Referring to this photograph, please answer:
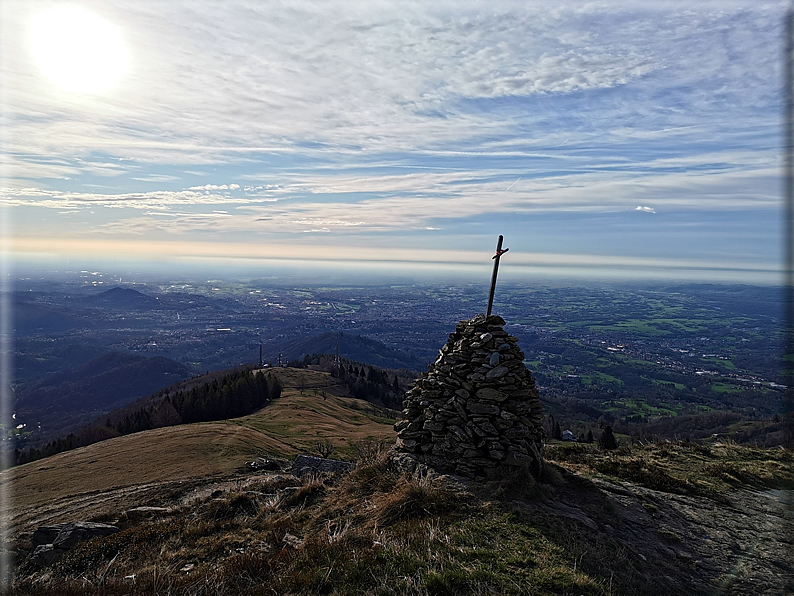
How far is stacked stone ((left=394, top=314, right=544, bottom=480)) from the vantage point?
1095 centimetres

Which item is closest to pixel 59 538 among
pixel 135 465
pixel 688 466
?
pixel 135 465

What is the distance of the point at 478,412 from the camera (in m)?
11.2

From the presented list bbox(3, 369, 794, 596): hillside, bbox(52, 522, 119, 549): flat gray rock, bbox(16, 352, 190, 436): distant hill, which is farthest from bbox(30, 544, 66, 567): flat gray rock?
bbox(16, 352, 190, 436): distant hill

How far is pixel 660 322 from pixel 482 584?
208666 mm

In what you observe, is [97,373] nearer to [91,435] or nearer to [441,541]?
[91,435]

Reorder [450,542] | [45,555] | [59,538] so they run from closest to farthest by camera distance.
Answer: [450,542] < [45,555] < [59,538]

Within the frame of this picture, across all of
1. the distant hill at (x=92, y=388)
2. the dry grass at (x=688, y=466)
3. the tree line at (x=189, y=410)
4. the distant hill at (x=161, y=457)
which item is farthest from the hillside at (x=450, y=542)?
the distant hill at (x=92, y=388)

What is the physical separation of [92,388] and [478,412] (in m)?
202

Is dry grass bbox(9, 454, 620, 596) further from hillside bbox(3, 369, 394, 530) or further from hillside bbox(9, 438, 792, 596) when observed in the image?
hillside bbox(3, 369, 394, 530)

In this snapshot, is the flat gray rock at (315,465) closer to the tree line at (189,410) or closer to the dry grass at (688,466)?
the dry grass at (688,466)

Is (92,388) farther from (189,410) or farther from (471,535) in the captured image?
(471,535)

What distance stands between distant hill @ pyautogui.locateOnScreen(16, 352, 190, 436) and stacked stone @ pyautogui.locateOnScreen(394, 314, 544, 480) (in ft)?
522

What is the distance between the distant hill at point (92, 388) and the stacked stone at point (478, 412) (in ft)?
522

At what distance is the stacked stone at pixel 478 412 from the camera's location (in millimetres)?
10945
